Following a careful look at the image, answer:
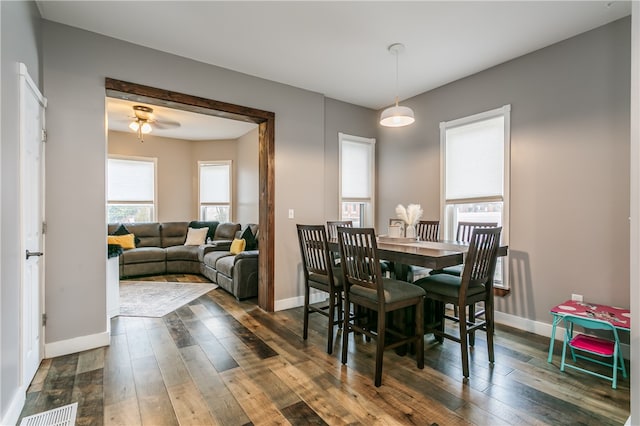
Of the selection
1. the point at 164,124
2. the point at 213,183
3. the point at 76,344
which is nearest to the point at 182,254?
the point at 213,183

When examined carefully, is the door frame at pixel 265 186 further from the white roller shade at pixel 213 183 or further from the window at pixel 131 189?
the window at pixel 131 189

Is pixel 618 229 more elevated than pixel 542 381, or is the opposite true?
pixel 618 229

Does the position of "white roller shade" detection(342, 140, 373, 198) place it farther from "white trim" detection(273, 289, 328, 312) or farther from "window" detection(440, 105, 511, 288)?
"white trim" detection(273, 289, 328, 312)

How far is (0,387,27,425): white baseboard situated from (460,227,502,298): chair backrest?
Answer: 2.82 metres

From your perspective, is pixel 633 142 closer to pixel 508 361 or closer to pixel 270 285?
pixel 508 361

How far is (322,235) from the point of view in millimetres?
2754

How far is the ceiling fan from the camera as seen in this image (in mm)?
4734

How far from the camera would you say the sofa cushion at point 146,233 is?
19.9 feet

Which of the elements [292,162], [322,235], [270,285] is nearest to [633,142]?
[322,235]

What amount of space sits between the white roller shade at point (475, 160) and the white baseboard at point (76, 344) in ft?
13.0

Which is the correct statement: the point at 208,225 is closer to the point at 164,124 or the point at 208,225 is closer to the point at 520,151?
the point at 164,124

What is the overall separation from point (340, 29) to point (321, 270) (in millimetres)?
2174

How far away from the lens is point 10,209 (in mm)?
1812

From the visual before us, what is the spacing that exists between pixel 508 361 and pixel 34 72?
14.2 ft
